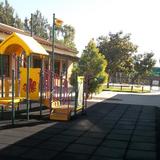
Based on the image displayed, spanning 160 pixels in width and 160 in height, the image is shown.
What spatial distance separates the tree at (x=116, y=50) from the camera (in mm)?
38469

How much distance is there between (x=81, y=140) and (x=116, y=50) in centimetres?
3073

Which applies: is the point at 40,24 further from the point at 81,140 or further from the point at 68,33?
the point at 81,140

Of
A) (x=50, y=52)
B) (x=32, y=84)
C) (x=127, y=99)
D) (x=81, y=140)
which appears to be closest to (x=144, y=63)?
(x=50, y=52)

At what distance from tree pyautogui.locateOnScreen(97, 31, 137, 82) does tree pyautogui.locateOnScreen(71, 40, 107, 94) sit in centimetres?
1573

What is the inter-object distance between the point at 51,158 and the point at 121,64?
1290 inches

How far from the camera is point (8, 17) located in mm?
73375

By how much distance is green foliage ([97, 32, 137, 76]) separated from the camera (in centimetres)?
3850

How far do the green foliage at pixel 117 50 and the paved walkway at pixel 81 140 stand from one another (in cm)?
2639

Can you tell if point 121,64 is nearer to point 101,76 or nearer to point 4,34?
point 101,76

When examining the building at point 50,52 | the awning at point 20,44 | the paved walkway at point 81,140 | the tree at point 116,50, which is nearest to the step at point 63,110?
the paved walkway at point 81,140

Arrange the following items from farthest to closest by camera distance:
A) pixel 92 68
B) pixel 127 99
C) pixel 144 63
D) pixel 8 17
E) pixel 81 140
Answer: pixel 8 17 → pixel 144 63 → pixel 127 99 → pixel 92 68 → pixel 81 140

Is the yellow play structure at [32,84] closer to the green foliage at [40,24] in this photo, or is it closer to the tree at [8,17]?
the tree at [8,17]

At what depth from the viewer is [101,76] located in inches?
845

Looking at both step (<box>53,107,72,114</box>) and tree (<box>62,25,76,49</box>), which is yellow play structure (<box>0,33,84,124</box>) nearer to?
step (<box>53,107,72,114</box>)
